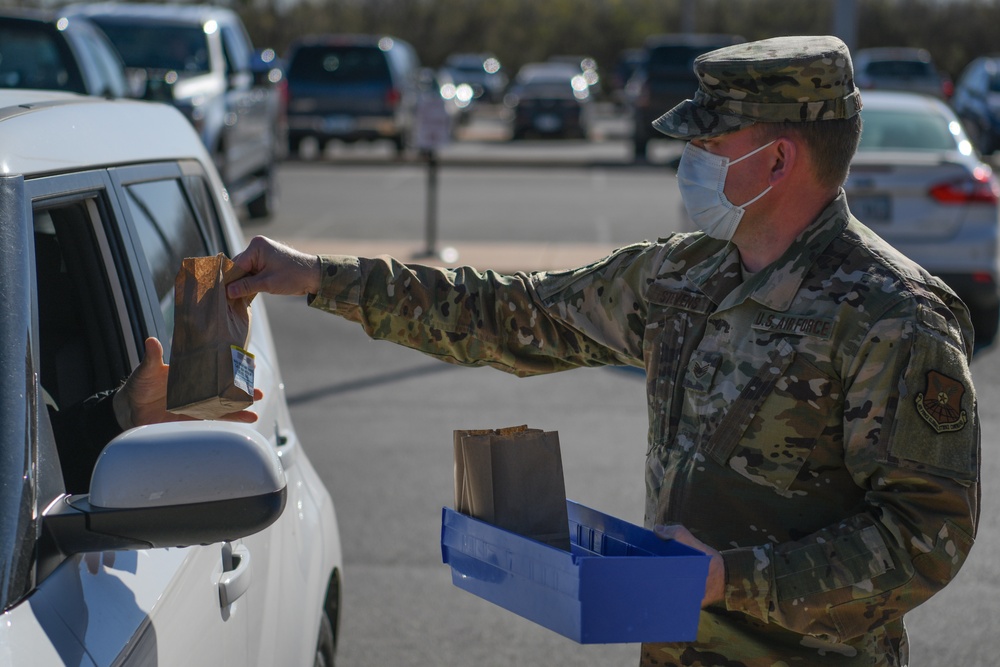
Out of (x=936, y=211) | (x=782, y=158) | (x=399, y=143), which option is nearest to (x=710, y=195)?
(x=782, y=158)

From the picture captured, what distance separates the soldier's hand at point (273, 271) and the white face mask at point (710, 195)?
75 cm

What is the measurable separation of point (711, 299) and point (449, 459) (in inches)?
169

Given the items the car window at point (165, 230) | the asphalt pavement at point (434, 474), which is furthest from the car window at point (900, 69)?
the car window at point (165, 230)

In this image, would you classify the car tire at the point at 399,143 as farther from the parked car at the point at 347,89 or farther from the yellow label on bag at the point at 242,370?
the yellow label on bag at the point at 242,370

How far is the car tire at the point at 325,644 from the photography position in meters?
3.03

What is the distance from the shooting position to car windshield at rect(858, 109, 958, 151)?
9320 millimetres

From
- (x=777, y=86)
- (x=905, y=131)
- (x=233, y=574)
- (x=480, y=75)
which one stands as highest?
(x=777, y=86)

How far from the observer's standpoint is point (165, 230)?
2.82 m

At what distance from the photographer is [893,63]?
29.5 meters

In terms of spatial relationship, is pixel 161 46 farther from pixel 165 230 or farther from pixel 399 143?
pixel 165 230

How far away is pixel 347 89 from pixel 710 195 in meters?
21.6

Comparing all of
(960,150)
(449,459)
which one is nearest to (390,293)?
(449,459)

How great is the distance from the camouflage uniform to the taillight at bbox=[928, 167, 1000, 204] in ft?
22.4

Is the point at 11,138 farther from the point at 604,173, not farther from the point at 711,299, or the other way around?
the point at 604,173
